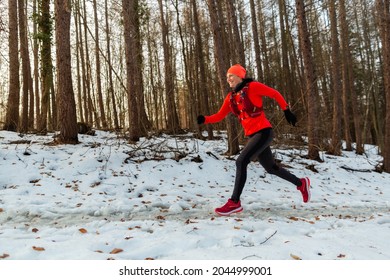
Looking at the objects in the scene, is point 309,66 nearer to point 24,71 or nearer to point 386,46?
point 386,46

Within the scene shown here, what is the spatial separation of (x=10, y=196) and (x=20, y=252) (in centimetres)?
260

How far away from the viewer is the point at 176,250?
111 inches

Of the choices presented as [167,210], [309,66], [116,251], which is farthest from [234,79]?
[309,66]

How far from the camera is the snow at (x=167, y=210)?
286 centimetres

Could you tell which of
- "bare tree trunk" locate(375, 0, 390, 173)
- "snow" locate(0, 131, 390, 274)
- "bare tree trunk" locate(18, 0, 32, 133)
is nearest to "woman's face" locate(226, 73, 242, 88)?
"snow" locate(0, 131, 390, 274)

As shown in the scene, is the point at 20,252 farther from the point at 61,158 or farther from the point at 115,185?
the point at 61,158

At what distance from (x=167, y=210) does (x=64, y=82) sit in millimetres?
5455

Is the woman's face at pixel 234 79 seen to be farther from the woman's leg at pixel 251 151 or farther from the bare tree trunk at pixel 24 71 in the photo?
the bare tree trunk at pixel 24 71

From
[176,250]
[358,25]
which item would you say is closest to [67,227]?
[176,250]

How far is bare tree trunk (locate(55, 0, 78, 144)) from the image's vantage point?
807cm

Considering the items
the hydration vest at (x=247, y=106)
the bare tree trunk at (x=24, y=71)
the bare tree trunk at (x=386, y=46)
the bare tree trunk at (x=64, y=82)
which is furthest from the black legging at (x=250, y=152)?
the bare tree trunk at (x=24, y=71)

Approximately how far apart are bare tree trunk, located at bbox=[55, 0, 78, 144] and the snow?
59 centimetres

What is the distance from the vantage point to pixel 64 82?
8109mm

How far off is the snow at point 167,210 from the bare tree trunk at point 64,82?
59 centimetres
